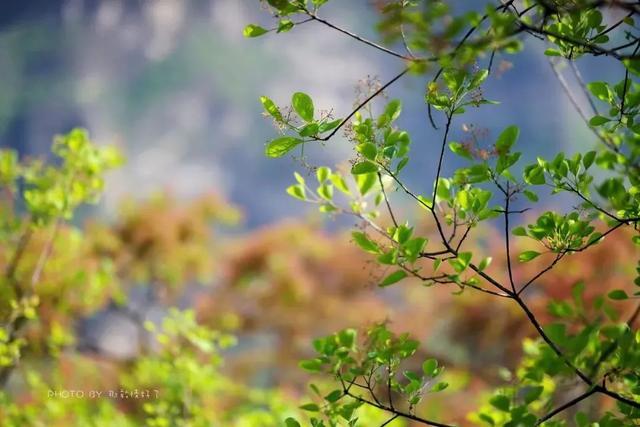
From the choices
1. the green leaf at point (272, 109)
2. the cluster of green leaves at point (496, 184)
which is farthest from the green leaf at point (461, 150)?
the green leaf at point (272, 109)

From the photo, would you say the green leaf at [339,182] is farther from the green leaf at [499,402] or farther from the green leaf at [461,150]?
the green leaf at [499,402]

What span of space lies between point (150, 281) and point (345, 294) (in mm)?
2152

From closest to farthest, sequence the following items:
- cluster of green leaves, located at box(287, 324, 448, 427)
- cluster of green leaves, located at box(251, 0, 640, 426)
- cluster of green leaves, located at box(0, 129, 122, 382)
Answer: cluster of green leaves, located at box(251, 0, 640, 426), cluster of green leaves, located at box(287, 324, 448, 427), cluster of green leaves, located at box(0, 129, 122, 382)

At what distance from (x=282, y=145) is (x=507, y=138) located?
0.21 m

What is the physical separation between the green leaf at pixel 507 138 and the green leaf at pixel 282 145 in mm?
183

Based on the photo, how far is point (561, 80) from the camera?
2.17 feet

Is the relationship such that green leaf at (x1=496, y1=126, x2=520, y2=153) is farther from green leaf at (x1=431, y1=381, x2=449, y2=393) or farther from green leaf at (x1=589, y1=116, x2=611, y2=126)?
green leaf at (x1=431, y1=381, x2=449, y2=393)

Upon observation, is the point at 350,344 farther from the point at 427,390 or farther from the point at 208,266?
the point at 208,266

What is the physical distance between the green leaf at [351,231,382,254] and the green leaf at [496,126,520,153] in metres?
0.15

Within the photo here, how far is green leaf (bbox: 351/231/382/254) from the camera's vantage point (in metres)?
0.53

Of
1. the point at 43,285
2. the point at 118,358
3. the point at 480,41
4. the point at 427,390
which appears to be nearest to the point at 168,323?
the point at 43,285

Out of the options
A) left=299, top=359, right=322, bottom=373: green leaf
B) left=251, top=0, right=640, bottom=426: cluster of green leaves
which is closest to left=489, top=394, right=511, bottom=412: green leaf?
left=251, top=0, right=640, bottom=426: cluster of green leaves

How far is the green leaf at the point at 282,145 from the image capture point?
506 mm

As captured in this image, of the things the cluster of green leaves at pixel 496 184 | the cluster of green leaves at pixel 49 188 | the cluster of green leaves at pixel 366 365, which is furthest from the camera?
the cluster of green leaves at pixel 49 188
